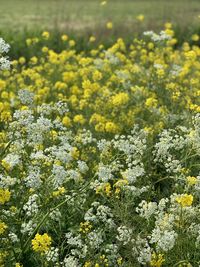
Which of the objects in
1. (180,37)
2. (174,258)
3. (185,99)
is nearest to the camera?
(174,258)

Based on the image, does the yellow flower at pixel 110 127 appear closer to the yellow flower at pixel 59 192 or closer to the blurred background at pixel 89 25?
the yellow flower at pixel 59 192

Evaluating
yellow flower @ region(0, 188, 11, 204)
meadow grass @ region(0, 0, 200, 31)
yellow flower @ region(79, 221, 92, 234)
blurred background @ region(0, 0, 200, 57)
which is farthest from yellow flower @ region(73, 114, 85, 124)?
meadow grass @ region(0, 0, 200, 31)

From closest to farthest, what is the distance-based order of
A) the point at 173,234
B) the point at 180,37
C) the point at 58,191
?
the point at 173,234 → the point at 58,191 → the point at 180,37

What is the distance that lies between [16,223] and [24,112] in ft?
2.35

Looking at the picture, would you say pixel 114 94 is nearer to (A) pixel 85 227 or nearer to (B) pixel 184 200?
(A) pixel 85 227

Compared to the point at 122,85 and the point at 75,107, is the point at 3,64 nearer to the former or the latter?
the point at 75,107

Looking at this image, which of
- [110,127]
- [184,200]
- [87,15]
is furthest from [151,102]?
[87,15]

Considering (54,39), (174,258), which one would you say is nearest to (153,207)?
(174,258)

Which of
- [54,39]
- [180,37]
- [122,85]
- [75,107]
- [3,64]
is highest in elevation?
[180,37]

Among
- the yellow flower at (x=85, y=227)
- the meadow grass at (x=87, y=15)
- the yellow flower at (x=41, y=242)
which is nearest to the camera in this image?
the yellow flower at (x=41, y=242)

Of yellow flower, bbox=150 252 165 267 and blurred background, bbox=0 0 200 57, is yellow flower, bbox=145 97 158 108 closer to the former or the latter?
yellow flower, bbox=150 252 165 267

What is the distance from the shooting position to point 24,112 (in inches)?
144

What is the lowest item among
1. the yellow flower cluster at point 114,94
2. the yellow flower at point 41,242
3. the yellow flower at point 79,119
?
the yellow flower at point 41,242

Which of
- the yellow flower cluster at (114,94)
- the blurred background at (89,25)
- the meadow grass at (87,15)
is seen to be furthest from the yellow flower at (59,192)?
the meadow grass at (87,15)
